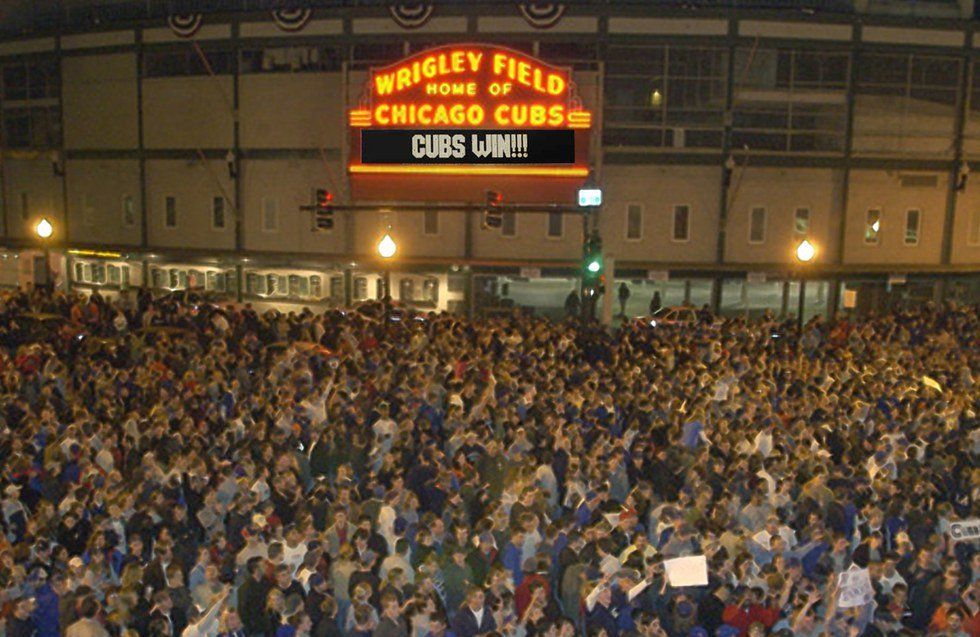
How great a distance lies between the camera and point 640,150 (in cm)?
3089

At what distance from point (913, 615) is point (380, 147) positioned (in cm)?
2280

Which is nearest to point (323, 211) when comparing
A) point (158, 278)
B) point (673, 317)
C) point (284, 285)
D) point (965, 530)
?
point (673, 317)

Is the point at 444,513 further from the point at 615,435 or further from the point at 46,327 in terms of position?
the point at 46,327

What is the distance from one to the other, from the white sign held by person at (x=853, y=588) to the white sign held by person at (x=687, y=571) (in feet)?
4.09

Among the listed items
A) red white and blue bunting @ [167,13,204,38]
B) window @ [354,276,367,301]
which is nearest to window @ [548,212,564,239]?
window @ [354,276,367,301]

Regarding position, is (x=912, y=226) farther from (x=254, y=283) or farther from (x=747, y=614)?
(x=747, y=614)

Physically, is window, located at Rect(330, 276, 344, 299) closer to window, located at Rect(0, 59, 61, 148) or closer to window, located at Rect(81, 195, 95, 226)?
window, located at Rect(81, 195, 95, 226)

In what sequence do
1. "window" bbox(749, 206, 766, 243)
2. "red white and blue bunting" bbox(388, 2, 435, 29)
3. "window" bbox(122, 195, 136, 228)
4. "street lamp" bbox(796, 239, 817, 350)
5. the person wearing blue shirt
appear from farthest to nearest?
1. "window" bbox(122, 195, 136, 228)
2. "window" bbox(749, 206, 766, 243)
3. "red white and blue bunting" bbox(388, 2, 435, 29)
4. "street lamp" bbox(796, 239, 817, 350)
5. the person wearing blue shirt

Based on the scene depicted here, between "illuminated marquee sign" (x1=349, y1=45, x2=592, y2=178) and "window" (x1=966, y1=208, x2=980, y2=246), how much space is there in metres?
13.9

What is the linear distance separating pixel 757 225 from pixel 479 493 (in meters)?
22.0

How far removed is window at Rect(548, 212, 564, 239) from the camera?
31.3 metres

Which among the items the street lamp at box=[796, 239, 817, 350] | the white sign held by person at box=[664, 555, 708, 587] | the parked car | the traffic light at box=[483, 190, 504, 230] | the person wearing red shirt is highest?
the traffic light at box=[483, 190, 504, 230]

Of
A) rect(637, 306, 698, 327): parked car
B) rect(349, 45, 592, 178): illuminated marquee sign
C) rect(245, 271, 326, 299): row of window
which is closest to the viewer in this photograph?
rect(637, 306, 698, 327): parked car

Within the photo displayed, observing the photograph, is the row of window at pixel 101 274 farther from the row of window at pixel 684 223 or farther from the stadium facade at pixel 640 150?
the row of window at pixel 684 223
